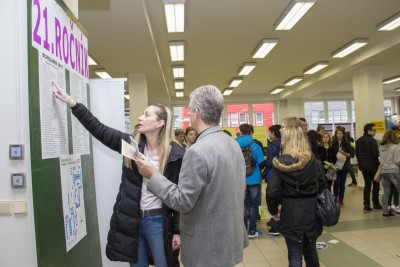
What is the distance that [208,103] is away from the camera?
151 centimetres

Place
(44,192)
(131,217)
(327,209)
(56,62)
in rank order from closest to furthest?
(44,192) < (56,62) < (131,217) < (327,209)

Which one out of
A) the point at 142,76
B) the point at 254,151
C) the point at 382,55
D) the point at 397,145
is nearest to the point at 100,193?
the point at 254,151

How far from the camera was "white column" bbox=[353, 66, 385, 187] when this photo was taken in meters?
7.92

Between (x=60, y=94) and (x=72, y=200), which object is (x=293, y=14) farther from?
(x=72, y=200)

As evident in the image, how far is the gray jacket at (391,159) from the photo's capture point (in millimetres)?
4984

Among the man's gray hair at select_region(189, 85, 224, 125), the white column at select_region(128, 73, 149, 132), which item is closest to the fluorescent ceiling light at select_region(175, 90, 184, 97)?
the white column at select_region(128, 73, 149, 132)

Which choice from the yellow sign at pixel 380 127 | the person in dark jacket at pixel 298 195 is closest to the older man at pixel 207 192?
the person in dark jacket at pixel 298 195

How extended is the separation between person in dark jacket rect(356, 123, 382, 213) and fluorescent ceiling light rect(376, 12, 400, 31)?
177cm

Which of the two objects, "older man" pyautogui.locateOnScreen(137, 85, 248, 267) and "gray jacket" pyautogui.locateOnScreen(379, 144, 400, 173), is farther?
"gray jacket" pyautogui.locateOnScreen(379, 144, 400, 173)

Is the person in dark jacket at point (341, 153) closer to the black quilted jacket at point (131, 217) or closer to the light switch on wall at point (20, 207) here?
the black quilted jacket at point (131, 217)

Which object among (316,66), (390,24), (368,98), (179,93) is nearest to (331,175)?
(390,24)

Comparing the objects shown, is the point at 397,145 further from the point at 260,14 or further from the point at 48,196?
the point at 48,196

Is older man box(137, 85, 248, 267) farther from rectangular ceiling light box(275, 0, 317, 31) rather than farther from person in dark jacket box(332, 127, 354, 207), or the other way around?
person in dark jacket box(332, 127, 354, 207)

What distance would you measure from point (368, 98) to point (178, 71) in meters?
4.94
